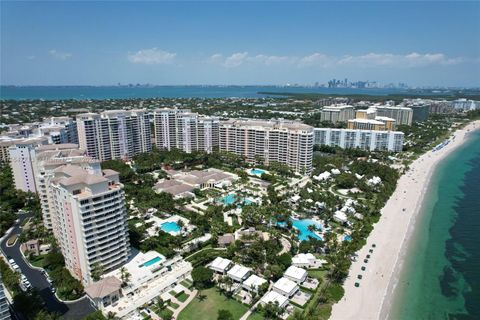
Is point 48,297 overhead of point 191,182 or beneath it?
beneath

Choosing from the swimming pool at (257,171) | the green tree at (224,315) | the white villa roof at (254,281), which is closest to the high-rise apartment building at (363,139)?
the swimming pool at (257,171)

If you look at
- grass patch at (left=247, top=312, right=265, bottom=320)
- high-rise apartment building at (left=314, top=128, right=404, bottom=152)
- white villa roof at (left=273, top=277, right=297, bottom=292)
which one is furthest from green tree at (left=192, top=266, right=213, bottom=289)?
high-rise apartment building at (left=314, top=128, right=404, bottom=152)

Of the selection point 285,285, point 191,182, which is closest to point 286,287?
point 285,285

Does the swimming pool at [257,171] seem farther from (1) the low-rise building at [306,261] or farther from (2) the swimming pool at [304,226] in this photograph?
(1) the low-rise building at [306,261]

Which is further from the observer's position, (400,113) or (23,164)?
(400,113)

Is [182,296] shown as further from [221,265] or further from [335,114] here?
[335,114]

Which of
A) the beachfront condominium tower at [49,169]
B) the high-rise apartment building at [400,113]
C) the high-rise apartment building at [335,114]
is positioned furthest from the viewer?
the high-rise apartment building at [335,114]
